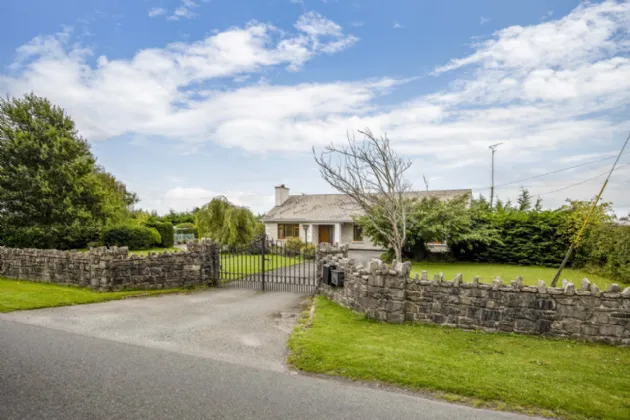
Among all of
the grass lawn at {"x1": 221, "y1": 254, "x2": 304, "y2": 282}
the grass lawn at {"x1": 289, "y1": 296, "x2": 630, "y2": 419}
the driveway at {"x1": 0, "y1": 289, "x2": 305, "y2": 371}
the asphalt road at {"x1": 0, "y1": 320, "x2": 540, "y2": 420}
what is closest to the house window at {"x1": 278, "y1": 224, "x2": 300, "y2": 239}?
the grass lawn at {"x1": 221, "y1": 254, "x2": 304, "y2": 282}

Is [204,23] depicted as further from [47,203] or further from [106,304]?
[47,203]

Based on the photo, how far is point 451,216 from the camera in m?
18.5

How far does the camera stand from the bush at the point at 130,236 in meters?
22.9

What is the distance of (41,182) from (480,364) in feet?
74.2

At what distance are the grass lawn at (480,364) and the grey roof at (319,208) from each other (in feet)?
68.2

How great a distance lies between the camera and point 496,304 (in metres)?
7.36

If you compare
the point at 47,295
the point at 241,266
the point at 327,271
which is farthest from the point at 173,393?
the point at 241,266

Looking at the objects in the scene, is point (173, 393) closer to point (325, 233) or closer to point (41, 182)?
point (41, 182)

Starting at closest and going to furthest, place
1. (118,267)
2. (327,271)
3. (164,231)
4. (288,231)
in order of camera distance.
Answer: (327,271) → (118,267) → (164,231) → (288,231)

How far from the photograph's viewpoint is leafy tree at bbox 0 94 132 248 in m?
19.0

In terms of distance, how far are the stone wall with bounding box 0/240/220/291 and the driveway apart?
1357mm

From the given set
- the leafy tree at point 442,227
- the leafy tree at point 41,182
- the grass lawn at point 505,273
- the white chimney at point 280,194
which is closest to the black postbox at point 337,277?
the grass lawn at point 505,273

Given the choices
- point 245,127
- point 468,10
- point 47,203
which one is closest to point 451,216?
point 468,10

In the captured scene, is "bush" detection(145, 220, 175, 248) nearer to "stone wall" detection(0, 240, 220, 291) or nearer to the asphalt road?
"stone wall" detection(0, 240, 220, 291)
